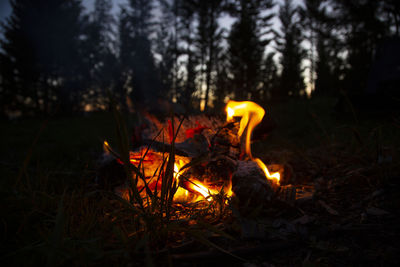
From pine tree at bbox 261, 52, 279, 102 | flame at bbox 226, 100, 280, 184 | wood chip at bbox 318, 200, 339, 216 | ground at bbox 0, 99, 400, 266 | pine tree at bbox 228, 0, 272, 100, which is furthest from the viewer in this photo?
pine tree at bbox 228, 0, 272, 100

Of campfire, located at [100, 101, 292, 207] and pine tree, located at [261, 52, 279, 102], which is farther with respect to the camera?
pine tree, located at [261, 52, 279, 102]

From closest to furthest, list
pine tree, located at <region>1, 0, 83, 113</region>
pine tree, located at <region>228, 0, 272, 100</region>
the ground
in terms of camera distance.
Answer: the ground → pine tree, located at <region>228, 0, 272, 100</region> → pine tree, located at <region>1, 0, 83, 113</region>

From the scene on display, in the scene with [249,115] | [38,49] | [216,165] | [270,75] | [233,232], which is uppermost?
[38,49]

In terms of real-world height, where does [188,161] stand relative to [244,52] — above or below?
below

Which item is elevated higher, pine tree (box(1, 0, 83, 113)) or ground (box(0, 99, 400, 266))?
pine tree (box(1, 0, 83, 113))

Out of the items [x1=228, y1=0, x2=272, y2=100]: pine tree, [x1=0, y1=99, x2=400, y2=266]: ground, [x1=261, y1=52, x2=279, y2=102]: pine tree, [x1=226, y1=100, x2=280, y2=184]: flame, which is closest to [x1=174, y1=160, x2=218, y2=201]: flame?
[x1=0, y1=99, x2=400, y2=266]: ground

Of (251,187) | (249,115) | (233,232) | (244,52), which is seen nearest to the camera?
(233,232)

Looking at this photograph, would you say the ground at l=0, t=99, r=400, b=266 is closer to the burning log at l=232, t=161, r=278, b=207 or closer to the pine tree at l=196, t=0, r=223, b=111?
the burning log at l=232, t=161, r=278, b=207

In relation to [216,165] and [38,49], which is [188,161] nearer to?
[216,165]

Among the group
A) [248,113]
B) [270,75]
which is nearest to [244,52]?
[270,75]

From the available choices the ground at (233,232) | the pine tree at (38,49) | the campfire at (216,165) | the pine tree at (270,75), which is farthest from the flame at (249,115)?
the pine tree at (38,49)

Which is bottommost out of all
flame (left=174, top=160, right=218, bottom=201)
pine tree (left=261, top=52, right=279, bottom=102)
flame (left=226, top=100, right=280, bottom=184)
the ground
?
the ground

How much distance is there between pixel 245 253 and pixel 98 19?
27677 millimetres

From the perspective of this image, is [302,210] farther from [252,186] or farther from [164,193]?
[164,193]
